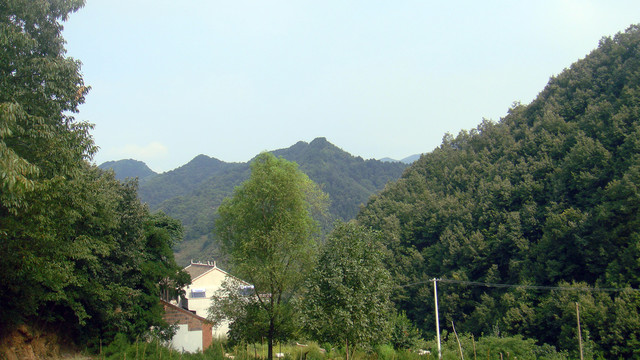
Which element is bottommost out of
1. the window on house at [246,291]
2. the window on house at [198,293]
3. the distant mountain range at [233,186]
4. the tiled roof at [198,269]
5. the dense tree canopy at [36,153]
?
the window on house at [198,293]

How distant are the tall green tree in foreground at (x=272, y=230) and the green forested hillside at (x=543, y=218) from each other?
16.2 meters

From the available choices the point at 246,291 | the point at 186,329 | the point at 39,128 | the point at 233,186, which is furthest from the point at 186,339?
the point at 233,186

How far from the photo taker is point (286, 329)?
61.0 ft

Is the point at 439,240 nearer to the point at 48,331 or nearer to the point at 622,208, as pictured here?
the point at 622,208

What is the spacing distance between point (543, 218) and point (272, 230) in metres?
29.5

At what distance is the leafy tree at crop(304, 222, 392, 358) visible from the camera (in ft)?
45.0

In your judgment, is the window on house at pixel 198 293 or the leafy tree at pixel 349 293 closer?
the leafy tree at pixel 349 293

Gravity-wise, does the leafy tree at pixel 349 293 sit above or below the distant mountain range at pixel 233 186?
below

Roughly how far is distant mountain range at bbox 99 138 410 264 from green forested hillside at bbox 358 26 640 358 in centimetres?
4270

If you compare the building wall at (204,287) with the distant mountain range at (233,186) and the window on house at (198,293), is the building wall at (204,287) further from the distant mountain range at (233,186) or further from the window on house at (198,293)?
the distant mountain range at (233,186)

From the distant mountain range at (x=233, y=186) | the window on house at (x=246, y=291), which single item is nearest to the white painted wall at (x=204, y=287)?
the window on house at (x=246, y=291)

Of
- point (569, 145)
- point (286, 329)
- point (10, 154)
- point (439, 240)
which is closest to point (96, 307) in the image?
point (286, 329)

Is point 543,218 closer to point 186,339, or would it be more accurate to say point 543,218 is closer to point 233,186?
point 186,339

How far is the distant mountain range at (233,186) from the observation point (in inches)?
4058
